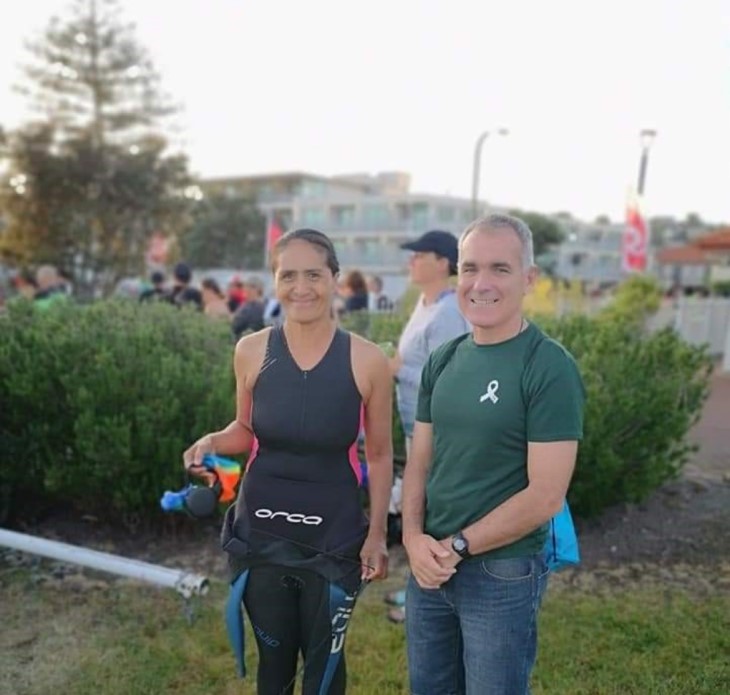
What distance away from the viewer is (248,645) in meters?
3.47

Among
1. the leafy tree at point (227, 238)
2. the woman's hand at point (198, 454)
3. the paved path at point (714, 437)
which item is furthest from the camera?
the leafy tree at point (227, 238)

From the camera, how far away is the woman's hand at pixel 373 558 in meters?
2.38

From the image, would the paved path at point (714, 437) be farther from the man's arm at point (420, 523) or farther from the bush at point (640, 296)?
the man's arm at point (420, 523)

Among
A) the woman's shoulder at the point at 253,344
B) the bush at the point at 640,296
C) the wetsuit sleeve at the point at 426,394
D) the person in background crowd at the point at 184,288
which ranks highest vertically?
the woman's shoulder at the point at 253,344

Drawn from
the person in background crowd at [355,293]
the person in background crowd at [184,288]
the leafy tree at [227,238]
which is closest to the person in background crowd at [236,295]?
the person in background crowd at [184,288]

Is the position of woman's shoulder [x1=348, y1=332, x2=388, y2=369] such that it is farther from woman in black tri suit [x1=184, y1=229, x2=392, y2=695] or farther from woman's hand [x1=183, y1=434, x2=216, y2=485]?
woman's hand [x1=183, y1=434, x2=216, y2=485]

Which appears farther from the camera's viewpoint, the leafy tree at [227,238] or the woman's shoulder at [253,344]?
the leafy tree at [227,238]

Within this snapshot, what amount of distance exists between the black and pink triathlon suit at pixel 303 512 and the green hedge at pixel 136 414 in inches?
83.5

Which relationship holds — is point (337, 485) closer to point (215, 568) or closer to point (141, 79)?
point (215, 568)

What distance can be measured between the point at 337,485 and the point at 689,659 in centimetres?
204

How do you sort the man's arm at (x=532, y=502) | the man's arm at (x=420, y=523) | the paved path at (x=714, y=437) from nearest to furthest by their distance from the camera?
1. the man's arm at (x=532, y=502)
2. the man's arm at (x=420, y=523)
3. the paved path at (x=714, y=437)

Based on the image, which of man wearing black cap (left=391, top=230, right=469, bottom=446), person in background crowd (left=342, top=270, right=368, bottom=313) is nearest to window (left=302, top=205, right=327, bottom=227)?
person in background crowd (left=342, top=270, right=368, bottom=313)

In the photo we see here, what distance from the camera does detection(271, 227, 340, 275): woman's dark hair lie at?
237 centimetres

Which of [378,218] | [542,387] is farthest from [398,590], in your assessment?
[378,218]
